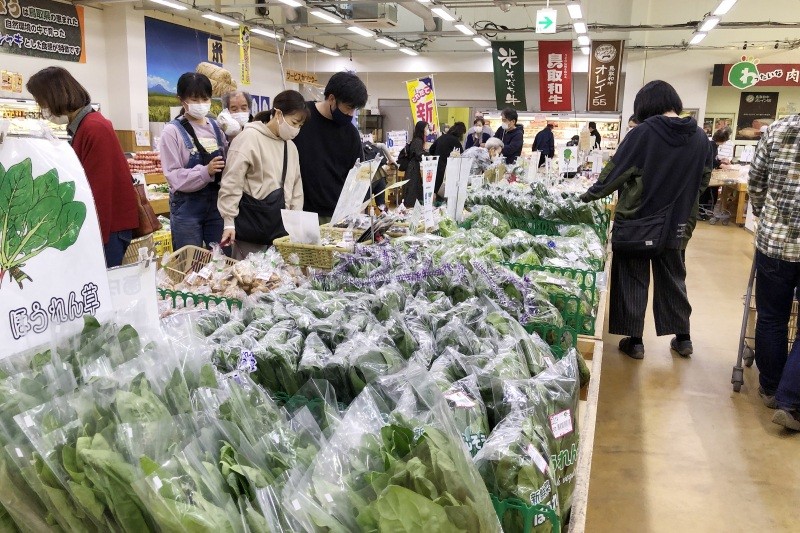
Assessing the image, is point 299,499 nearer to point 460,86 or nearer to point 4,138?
point 4,138

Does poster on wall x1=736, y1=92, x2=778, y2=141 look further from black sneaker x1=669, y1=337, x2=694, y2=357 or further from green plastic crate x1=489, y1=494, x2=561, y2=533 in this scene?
green plastic crate x1=489, y1=494, x2=561, y2=533

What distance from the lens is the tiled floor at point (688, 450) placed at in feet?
8.82

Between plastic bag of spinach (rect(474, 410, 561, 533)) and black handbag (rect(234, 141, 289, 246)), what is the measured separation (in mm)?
2505

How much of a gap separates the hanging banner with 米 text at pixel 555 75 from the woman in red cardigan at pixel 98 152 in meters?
11.1

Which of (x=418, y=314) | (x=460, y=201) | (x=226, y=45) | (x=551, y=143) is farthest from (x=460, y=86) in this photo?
(x=418, y=314)

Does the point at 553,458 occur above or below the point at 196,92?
below

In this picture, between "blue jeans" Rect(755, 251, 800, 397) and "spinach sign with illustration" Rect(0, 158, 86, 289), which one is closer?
"spinach sign with illustration" Rect(0, 158, 86, 289)

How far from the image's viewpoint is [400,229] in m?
3.39

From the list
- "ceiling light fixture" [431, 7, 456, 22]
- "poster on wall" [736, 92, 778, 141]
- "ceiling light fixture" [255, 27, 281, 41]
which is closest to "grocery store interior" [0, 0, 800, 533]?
"ceiling light fixture" [431, 7, 456, 22]

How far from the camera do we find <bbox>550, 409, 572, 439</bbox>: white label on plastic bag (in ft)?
4.09

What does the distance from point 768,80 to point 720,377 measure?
13.1 m

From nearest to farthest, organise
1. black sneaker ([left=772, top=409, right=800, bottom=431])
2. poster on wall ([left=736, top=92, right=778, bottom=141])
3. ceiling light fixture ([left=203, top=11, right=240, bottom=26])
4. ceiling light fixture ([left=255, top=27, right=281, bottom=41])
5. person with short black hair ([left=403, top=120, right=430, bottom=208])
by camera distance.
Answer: black sneaker ([left=772, top=409, right=800, bottom=431]) < person with short black hair ([left=403, top=120, right=430, bottom=208]) < ceiling light fixture ([left=203, top=11, right=240, bottom=26]) < ceiling light fixture ([left=255, top=27, right=281, bottom=41]) < poster on wall ([left=736, top=92, right=778, bottom=141])

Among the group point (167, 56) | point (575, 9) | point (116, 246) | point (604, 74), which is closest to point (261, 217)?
point (116, 246)

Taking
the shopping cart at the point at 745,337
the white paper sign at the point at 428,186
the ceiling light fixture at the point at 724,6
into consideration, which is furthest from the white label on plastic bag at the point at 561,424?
the ceiling light fixture at the point at 724,6
